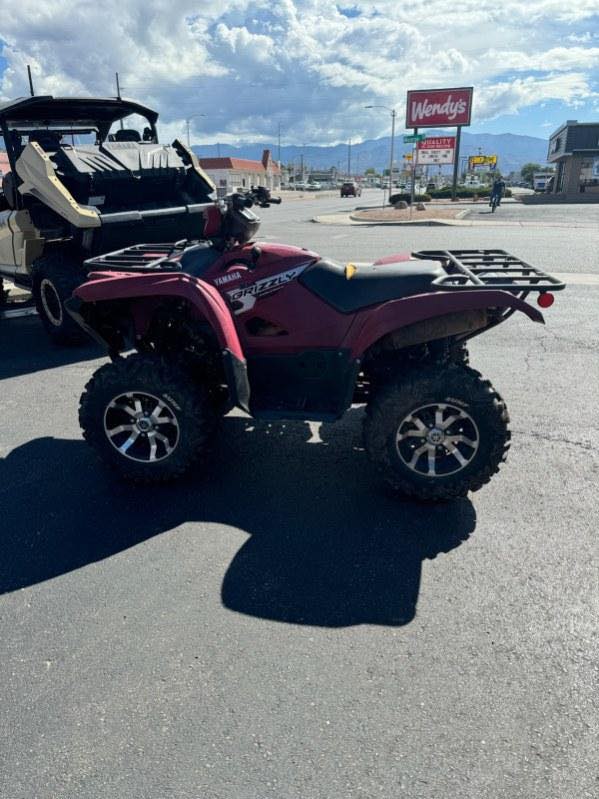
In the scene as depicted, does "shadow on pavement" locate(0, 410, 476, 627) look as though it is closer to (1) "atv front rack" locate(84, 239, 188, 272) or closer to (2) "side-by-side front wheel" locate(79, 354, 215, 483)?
(2) "side-by-side front wheel" locate(79, 354, 215, 483)

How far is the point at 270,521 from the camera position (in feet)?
11.2

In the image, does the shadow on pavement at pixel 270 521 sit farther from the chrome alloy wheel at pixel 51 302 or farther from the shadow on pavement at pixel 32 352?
the chrome alloy wheel at pixel 51 302

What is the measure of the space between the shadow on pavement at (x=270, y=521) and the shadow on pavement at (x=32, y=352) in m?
2.15

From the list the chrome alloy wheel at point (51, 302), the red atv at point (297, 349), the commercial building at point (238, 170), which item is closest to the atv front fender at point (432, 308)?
the red atv at point (297, 349)

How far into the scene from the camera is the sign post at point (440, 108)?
41406 millimetres

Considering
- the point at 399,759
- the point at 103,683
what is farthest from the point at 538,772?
the point at 103,683

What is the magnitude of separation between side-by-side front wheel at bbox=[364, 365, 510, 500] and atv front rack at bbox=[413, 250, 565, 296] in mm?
487

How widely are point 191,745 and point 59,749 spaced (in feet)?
1.50

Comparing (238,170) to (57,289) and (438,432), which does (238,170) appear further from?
(438,432)

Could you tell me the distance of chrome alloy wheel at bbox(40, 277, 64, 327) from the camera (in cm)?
687

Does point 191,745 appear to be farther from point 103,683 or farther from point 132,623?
point 132,623

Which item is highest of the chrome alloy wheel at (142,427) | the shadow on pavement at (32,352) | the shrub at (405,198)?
the chrome alloy wheel at (142,427)

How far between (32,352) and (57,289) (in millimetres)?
760

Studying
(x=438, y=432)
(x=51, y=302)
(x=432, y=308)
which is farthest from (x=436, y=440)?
(x=51, y=302)
